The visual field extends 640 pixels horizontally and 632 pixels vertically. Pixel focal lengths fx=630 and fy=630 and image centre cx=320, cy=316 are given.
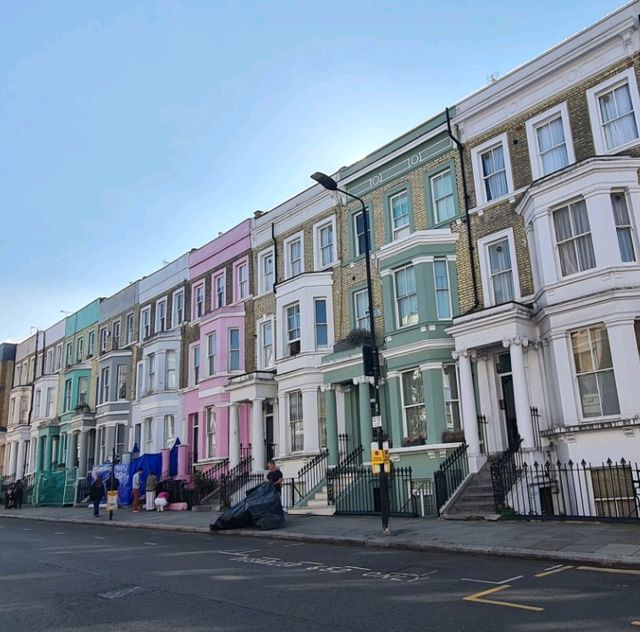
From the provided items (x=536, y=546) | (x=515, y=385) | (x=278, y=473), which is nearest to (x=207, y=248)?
(x=278, y=473)

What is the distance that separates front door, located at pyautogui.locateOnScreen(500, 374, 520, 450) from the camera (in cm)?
1772

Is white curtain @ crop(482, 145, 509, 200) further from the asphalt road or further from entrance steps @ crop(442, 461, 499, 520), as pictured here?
the asphalt road

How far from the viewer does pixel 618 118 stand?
54.7 feet

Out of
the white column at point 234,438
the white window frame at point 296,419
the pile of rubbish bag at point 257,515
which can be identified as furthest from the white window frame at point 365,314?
the pile of rubbish bag at point 257,515

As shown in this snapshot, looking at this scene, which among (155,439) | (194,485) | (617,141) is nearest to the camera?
(617,141)

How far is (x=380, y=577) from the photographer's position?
9148 millimetres

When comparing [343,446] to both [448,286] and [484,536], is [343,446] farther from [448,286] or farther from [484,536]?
[484,536]

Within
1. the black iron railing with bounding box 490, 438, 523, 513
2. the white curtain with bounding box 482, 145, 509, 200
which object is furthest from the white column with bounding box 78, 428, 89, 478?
the black iron railing with bounding box 490, 438, 523, 513

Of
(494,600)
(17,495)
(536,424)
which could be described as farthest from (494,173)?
(17,495)

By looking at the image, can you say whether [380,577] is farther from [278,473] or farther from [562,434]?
[278,473]

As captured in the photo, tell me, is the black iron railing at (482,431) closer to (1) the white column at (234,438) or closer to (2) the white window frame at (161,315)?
(1) the white column at (234,438)

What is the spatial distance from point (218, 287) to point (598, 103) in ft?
61.7

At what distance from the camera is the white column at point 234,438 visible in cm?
2556

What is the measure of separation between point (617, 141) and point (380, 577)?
13197mm
